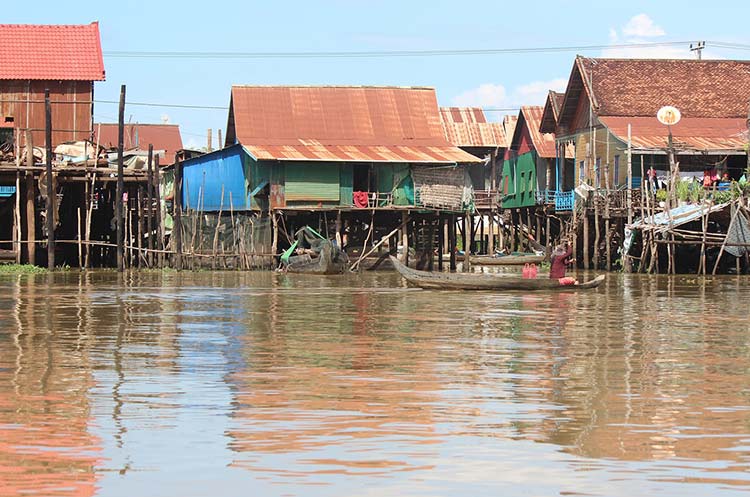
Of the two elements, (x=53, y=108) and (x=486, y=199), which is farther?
(x=486, y=199)

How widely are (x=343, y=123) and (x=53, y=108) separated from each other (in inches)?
350

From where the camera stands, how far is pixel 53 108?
40219 mm

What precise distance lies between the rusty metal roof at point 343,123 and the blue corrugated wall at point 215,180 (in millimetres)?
889

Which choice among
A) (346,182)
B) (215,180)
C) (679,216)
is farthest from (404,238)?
(679,216)

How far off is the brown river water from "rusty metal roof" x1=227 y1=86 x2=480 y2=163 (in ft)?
63.8

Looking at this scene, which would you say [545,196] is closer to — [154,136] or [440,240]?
[440,240]

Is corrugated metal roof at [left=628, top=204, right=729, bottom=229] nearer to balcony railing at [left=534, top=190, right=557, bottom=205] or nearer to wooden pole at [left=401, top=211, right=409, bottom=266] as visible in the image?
wooden pole at [left=401, top=211, right=409, bottom=266]

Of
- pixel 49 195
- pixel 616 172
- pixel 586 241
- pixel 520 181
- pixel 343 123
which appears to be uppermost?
pixel 343 123

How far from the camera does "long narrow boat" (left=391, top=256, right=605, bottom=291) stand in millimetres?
26047

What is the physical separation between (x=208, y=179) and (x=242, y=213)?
259cm

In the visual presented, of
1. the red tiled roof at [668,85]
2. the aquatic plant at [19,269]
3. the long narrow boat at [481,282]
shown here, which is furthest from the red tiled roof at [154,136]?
the long narrow boat at [481,282]

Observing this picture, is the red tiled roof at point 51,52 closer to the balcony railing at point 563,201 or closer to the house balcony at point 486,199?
the balcony railing at point 563,201

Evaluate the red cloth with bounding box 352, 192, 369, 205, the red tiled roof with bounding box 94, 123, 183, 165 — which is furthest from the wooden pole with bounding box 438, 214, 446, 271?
the red tiled roof with bounding box 94, 123, 183, 165

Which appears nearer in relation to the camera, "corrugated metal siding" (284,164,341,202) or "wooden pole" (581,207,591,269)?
"corrugated metal siding" (284,164,341,202)
